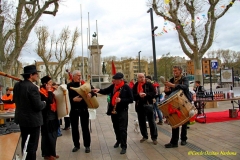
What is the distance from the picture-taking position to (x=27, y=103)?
159 inches

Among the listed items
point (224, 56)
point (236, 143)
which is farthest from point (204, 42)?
point (224, 56)

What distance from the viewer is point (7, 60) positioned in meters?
13.2

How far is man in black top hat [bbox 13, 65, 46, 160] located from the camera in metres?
4.00

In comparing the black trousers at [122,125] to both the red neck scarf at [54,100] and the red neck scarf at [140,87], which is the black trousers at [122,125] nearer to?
the red neck scarf at [140,87]

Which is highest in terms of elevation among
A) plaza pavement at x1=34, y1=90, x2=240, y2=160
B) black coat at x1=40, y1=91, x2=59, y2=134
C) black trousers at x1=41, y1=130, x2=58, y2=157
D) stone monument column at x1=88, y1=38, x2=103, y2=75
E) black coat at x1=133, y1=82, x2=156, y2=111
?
stone monument column at x1=88, y1=38, x2=103, y2=75

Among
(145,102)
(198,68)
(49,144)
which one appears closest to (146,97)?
(145,102)

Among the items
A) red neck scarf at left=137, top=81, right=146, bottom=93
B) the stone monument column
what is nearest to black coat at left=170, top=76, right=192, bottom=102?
red neck scarf at left=137, top=81, right=146, bottom=93

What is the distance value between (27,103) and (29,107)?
0.08 meters

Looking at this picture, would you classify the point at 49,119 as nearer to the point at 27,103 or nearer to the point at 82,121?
the point at 82,121

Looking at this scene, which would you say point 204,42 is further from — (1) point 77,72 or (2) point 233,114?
(1) point 77,72

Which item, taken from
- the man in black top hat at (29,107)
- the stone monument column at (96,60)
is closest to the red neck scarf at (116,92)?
the man in black top hat at (29,107)

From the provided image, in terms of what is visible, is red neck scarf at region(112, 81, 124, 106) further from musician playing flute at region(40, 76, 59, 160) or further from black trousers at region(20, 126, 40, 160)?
black trousers at region(20, 126, 40, 160)

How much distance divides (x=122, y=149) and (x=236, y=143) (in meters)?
2.66

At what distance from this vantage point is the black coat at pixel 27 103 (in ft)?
13.1
